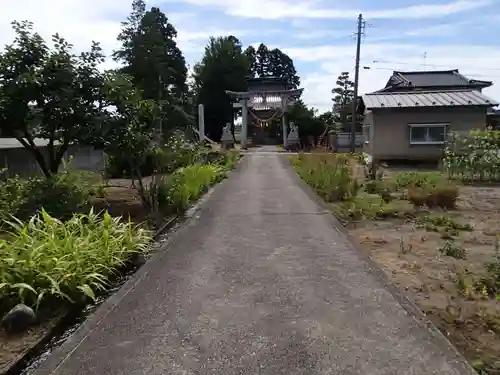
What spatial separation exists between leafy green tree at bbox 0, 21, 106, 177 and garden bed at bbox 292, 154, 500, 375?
5671mm

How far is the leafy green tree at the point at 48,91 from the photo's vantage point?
8.62 metres

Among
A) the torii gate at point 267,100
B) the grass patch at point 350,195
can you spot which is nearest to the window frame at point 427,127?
the grass patch at point 350,195

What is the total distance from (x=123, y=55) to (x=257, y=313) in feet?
115

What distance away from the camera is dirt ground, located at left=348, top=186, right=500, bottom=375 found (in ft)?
12.4

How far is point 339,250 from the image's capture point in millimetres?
6809

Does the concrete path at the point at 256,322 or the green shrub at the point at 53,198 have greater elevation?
the green shrub at the point at 53,198

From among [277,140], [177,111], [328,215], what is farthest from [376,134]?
[277,140]

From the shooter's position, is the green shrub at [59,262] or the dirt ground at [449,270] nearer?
the dirt ground at [449,270]

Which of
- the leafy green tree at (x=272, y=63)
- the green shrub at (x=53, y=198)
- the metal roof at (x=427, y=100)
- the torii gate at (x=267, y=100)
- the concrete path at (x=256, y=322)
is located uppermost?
the leafy green tree at (x=272, y=63)

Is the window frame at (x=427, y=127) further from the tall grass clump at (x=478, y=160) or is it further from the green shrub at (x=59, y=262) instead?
the green shrub at (x=59, y=262)

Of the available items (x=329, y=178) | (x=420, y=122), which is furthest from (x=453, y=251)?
(x=420, y=122)

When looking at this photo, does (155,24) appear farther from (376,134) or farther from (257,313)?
(257,313)

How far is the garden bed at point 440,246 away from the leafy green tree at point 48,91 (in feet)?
18.6

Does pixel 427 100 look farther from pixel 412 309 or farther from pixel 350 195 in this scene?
pixel 412 309
